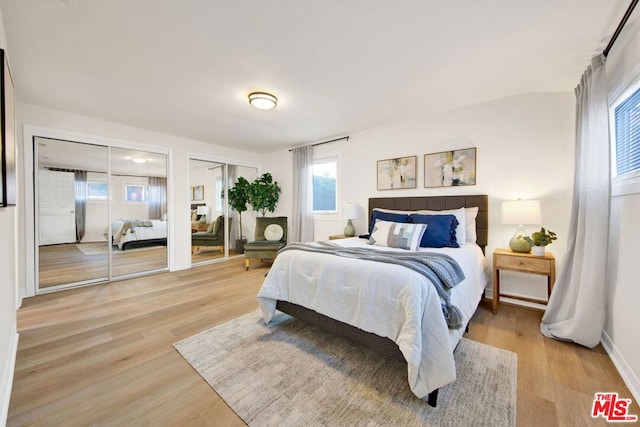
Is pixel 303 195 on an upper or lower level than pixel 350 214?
upper

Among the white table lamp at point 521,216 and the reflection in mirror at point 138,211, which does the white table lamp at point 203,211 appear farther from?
the white table lamp at point 521,216

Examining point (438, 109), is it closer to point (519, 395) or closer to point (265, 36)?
point (265, 36)

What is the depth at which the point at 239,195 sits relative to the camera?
5312 mm

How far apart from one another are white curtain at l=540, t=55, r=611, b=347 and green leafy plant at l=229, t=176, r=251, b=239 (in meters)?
4.94

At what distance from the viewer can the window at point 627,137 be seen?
177 centimetres

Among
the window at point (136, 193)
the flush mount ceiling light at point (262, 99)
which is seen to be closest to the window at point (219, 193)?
the window at point (136, 193)

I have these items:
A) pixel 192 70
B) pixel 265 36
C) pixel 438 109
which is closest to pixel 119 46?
pixel 192 70

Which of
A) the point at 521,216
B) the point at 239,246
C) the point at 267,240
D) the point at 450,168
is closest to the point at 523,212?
the point at 521,216

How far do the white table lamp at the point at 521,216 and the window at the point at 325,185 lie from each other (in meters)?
2.58

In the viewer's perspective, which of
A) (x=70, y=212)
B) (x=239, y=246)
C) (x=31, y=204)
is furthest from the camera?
(x=239, y=246)

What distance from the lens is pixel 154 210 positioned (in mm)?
4344

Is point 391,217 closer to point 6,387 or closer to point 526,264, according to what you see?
point 526,264

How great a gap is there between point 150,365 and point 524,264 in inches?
135

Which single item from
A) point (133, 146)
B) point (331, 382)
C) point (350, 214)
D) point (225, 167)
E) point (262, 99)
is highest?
point (262, 99)
